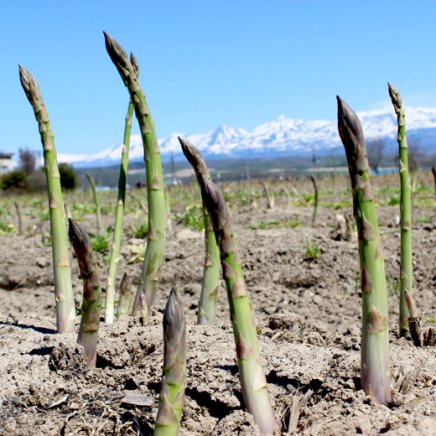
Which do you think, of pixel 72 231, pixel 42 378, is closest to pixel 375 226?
pixel 72 231

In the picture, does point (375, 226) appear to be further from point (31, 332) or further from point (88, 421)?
point (31, 332)

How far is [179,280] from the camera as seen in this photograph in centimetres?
654

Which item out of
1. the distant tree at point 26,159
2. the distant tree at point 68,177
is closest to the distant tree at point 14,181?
the distant tree at point 68,177

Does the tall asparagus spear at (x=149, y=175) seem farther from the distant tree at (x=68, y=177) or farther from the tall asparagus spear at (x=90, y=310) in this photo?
the distant tree at (x=68, y=177)

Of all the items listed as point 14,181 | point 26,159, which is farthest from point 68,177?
point 26,159

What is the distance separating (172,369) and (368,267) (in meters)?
0.71

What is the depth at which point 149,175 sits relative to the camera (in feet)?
10.6

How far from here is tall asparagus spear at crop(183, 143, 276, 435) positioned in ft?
6.64

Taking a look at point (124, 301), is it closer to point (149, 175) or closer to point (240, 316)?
point (149, 175)

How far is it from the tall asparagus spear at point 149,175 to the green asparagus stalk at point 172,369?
4.53 feet

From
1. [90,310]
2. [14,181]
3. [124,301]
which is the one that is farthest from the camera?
[14,181]

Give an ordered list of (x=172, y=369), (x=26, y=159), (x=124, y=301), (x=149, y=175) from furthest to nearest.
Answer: (x=26, y=159), (x=124, y=301), (x=149, y=175), (x=172, y=369)

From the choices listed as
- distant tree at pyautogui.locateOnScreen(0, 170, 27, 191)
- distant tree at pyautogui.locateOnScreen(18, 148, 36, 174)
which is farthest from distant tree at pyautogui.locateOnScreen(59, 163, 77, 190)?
distant tree at pyautogui.locateOnScreen(18, 148, 36, 174)

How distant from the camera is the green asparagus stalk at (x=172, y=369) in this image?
186 cm
